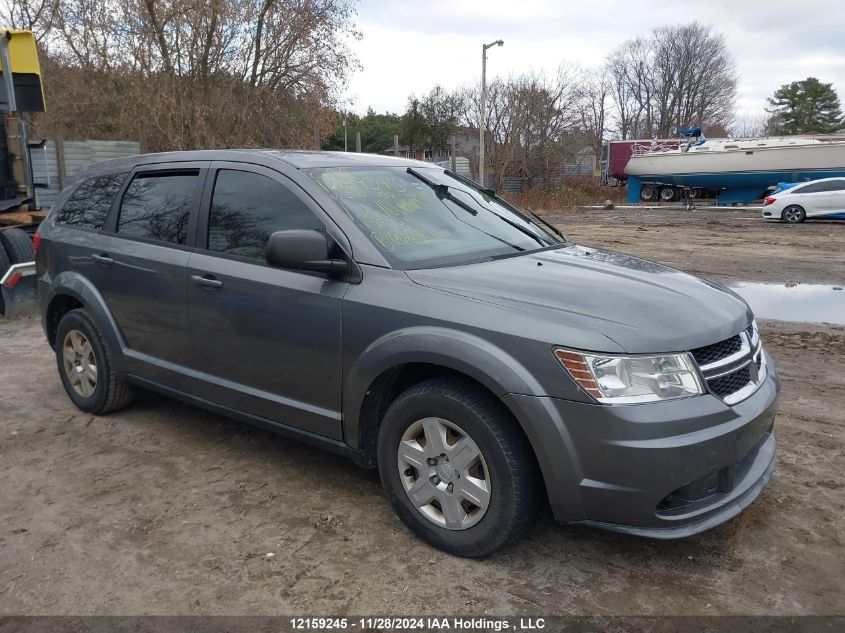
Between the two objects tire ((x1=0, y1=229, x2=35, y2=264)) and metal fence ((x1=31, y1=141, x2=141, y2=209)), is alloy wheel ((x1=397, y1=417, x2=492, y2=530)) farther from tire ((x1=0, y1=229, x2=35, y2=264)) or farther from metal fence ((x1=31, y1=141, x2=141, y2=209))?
metal fence ((x1=31, y1=141, x2=141, y2=209))

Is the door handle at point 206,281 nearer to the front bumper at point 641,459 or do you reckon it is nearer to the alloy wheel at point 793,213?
the front bumper at point 641,459

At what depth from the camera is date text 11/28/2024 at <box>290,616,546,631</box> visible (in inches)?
103

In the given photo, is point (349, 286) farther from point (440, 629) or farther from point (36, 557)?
point (36, 557)

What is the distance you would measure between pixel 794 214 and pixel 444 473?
23070 millimetres

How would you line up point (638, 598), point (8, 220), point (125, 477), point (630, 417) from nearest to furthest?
1. point (630, 417)
2. point (638, 598)
3. point (125, 477)
4. point (8, 220)

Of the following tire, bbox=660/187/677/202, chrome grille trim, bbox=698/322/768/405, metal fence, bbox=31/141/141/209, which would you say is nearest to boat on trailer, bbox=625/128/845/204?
tire, bbox=660/187/677/202

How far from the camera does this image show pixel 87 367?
4840mm

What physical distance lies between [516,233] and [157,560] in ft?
8.31

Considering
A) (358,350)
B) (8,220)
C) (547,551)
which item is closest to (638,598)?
(547,551)

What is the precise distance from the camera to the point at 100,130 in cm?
2086

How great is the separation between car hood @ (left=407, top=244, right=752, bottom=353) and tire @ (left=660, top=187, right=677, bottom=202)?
35.3 m

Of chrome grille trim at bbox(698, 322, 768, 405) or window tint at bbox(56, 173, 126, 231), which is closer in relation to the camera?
chrome grille trim at bbox(698, 322, 768, 405)

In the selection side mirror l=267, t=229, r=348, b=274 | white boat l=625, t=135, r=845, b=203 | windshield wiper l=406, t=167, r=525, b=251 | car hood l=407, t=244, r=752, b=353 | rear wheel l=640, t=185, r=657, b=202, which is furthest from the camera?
rear wheel l=640, t=185, r=657, b=202

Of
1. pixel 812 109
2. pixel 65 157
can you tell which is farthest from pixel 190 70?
pixel 812 109
